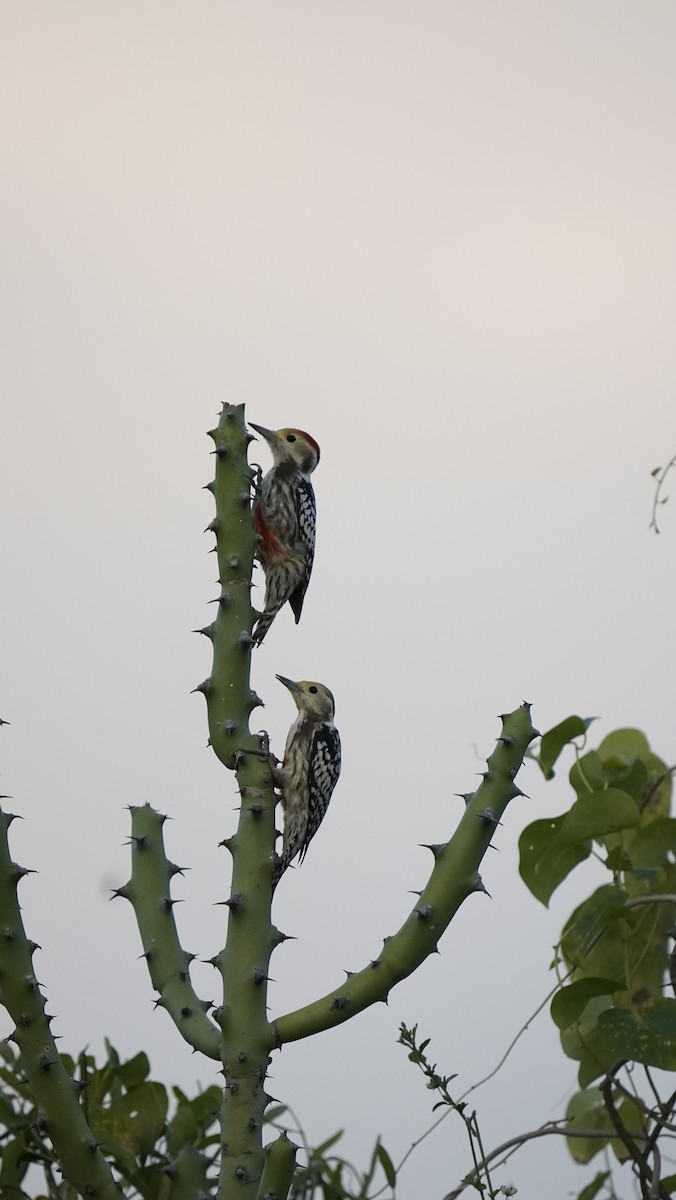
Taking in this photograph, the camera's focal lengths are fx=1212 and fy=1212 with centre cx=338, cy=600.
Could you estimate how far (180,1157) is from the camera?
1939mm

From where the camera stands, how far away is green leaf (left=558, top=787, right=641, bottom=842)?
6.68 feet

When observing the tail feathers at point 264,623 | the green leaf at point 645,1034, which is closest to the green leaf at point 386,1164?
the green leaf at point 645,1034

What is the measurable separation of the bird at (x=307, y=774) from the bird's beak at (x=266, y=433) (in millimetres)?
706

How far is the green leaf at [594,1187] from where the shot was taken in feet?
7.25

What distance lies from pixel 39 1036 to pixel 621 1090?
1.07m

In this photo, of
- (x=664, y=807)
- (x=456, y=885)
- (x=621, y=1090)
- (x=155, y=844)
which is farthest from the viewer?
(x=664, y=807)

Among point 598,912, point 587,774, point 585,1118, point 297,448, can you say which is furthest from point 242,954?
point 297,448

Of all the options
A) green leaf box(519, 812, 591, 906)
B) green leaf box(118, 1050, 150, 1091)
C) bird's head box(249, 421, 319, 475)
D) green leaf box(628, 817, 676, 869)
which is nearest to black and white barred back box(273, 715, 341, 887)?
green leaf box(519, 812, 591, 906)

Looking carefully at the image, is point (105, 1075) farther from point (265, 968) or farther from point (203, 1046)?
point (265, 968)

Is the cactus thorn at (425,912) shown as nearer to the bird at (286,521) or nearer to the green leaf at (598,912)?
the green leaf at (598,912)

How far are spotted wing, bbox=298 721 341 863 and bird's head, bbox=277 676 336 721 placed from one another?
0.08 meters

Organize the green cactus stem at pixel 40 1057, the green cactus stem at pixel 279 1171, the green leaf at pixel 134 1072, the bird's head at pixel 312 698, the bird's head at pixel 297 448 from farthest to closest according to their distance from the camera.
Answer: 1. the bird's head at pixel 297 448
2. the bird's head at pixel 312 698
3. the green leaf at pixel 134 1072
4. the green cactus stem at pixel 40 1057
5. the green cactus stem at pixel 279 1171

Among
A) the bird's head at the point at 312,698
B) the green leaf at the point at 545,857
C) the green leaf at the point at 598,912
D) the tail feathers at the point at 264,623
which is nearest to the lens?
the green leaf at the point at 598,912

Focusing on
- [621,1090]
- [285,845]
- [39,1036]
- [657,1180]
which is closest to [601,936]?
[621,1090]
